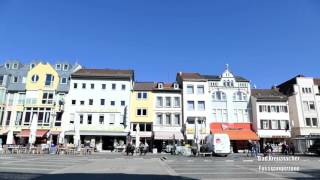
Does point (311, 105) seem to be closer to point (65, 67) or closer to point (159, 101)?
point (159, 101)

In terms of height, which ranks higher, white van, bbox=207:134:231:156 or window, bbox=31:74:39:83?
window, bbox=31:74:39:83

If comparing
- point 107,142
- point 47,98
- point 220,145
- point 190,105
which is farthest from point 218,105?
point 47,98

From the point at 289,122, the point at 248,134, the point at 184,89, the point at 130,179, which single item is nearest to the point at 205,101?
the point at 184,89

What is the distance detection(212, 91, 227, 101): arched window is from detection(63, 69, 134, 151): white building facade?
1454cm

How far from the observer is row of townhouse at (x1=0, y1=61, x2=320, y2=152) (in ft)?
168

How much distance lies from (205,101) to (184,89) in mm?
4122

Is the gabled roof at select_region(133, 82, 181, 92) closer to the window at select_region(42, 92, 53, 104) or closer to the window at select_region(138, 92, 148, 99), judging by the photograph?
the window at select_region(138, 92, 148, 99)

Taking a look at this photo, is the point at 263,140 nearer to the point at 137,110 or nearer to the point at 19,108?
the point at 137,110

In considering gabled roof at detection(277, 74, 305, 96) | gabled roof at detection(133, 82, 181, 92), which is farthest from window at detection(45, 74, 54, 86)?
gabled roof at detection(277, 74, 305, 96)

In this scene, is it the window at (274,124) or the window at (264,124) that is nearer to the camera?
the window at (264,124)

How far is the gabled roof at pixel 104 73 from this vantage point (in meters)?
53.8

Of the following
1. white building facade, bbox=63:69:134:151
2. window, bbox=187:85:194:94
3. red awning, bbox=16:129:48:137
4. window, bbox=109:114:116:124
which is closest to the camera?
red awning, bbox=16:129:48:137

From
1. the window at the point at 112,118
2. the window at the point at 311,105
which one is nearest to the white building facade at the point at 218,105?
the window at the point at 311,105

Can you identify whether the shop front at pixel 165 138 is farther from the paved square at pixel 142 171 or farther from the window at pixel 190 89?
the paved square at pixel 142 171
